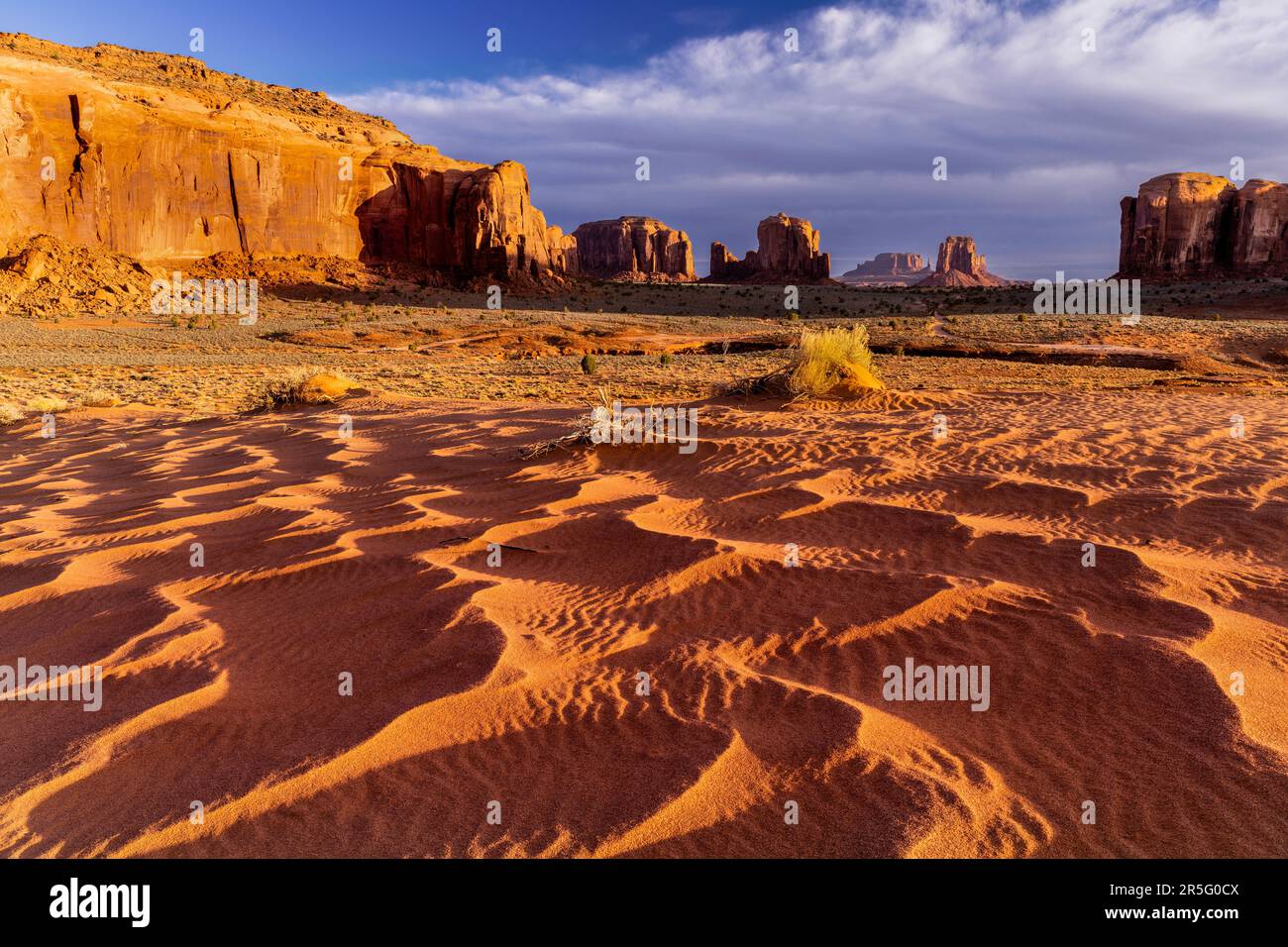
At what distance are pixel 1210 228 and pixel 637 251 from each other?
244 feet

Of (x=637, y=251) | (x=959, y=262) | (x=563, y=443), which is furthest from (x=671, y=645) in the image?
(x=959, y=262)

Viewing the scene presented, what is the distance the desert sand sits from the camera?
2.03m

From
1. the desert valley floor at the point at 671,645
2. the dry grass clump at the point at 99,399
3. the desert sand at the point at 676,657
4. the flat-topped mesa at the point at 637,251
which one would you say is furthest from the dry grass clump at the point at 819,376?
the flat-topped mesa at the point at 637,251

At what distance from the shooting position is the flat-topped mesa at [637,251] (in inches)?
4648

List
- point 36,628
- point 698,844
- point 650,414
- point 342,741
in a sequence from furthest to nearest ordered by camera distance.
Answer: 1. point 650,414
2. point 36,628
3. point 342,741
4. point 698,844

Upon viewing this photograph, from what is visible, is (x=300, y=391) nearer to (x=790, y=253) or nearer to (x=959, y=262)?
(x=790, y=253)

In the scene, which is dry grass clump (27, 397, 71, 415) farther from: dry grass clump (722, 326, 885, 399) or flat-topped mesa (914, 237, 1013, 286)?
flat-topped mesa (914, 237, 1013, 286)

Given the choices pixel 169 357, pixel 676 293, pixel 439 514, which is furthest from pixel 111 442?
pixel 676 293

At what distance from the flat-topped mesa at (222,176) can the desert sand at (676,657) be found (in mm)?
41743

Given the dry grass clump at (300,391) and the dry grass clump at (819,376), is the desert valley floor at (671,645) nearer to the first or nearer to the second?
the dry grass clump at (819,376)

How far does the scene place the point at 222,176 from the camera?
138 ft
